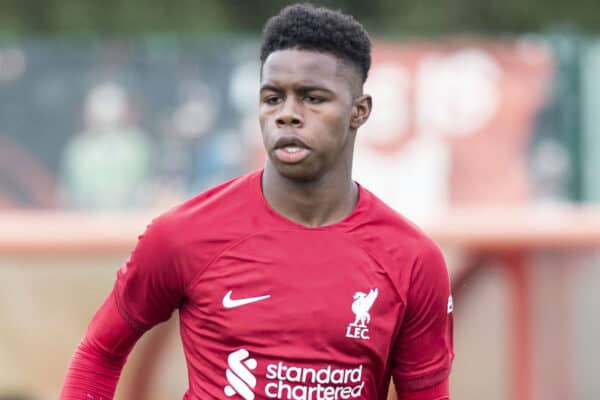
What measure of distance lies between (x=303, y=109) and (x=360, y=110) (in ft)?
0.81

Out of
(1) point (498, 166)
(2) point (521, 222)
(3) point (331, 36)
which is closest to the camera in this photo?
(3) point (331, 36)

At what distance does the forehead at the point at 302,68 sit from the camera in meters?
3.52

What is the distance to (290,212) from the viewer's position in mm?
3689

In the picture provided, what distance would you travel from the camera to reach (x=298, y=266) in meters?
3.63

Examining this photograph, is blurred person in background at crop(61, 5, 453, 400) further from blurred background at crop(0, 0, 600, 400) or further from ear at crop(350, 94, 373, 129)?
blurred background at crop(0, 0, 600, 400)

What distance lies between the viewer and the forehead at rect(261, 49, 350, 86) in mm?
3516

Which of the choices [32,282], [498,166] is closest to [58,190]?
[498,166]

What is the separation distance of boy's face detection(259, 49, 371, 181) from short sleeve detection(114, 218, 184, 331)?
14.8 inches

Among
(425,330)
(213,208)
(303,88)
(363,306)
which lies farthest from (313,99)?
(425,330)

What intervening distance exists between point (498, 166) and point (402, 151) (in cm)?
89

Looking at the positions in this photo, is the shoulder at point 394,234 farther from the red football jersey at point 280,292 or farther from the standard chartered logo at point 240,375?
the standard chartered logo at point 240,375

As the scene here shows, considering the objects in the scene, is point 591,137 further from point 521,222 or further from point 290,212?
point 290,212

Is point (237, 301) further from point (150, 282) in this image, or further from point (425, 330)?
point (425, 330)

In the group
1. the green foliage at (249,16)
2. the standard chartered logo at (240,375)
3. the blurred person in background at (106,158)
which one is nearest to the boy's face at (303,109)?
the standard chartered logo at (240,375)
